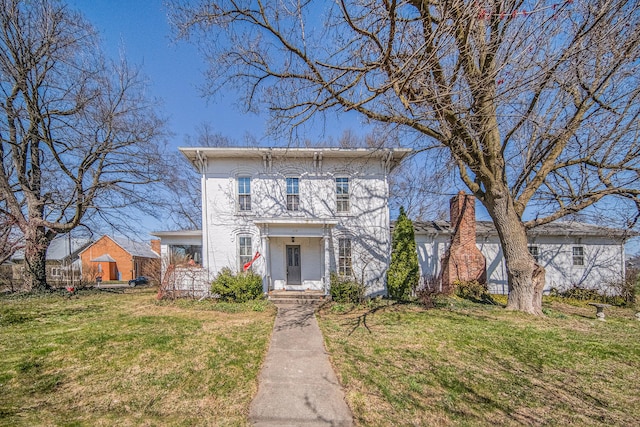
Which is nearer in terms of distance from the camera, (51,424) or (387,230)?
(51,424)

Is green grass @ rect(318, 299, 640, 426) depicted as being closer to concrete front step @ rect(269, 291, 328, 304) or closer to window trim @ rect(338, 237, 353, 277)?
concrete front step @ rect(269, 291, 328, 304)

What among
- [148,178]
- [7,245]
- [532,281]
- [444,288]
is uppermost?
[148,178]

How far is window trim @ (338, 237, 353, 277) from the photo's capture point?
1116 cm

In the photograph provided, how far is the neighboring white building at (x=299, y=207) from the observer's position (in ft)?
36.5

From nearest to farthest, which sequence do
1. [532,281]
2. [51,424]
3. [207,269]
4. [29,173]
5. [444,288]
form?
[51,424] → [532,281] → [207,269] → [444,288] → [29,173]

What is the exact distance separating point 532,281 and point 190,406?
9.48m

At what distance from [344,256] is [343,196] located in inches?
103

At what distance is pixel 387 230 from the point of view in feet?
37.0

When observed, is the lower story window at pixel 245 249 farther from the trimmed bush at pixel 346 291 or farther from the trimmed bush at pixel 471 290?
the trimmed bush at pixel 471 290

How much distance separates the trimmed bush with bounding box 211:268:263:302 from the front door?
1.74 m

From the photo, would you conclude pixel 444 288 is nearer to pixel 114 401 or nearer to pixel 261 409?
pixel 261 409

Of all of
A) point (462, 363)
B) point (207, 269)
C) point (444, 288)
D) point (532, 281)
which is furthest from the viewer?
point (444, 288)

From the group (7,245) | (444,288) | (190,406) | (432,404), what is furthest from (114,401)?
(444,288)

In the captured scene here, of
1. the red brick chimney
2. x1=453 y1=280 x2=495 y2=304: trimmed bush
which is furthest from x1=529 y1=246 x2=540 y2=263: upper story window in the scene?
x1=453 y1=280 x2=495 y2=304: trimmed bush
